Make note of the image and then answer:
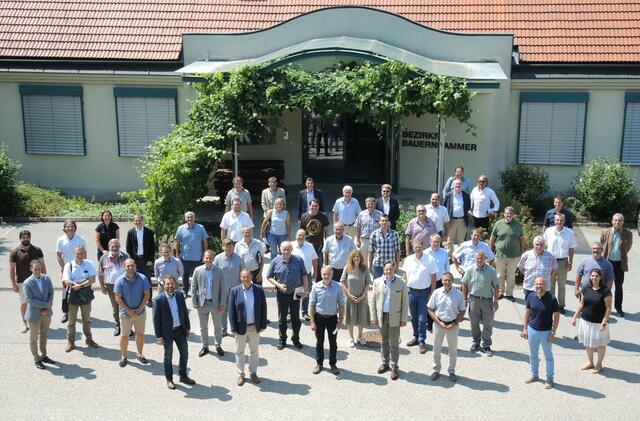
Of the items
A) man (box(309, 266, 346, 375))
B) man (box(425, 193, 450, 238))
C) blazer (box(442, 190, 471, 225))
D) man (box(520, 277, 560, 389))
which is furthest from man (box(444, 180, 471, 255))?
man (box(309, 266, 346, 375))

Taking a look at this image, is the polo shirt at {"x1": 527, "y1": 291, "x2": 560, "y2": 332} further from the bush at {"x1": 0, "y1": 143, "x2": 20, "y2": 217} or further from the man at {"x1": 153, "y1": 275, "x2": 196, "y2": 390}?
the bush at {"x1": 0, "y1": 143, "x2": 20, "y2": 217}

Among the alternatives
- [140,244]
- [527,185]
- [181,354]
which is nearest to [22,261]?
[140,244]

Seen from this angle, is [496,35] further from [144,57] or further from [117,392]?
[117,392]

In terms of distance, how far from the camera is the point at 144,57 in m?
19.0

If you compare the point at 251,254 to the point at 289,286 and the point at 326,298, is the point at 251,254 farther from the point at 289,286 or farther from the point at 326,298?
the point at 326,298

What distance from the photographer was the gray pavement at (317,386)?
340 inches

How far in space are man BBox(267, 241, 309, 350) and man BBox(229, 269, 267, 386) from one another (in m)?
1.05

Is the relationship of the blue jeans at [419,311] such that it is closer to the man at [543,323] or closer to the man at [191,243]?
the man at [543,323]

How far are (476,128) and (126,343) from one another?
31.0ft

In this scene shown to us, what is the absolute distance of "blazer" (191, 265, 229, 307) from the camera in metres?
10.1

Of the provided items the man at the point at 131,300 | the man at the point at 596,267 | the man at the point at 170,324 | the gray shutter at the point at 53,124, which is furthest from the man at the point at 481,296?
the gray shutter at the point at 53,124

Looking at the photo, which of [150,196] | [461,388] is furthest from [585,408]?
[150,196]

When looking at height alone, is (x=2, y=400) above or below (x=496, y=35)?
below

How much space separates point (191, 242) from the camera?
11773mm
